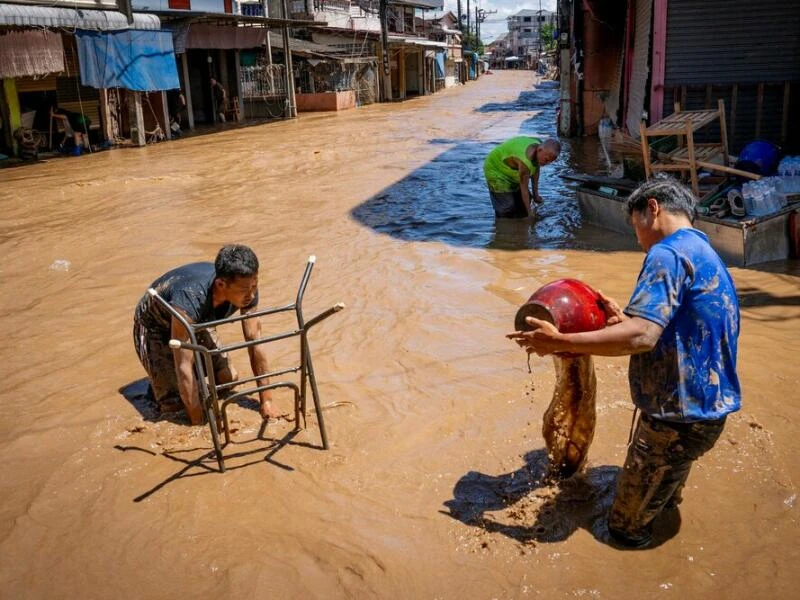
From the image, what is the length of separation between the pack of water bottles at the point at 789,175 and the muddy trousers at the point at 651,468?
525cm

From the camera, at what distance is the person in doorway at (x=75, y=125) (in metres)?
18.0

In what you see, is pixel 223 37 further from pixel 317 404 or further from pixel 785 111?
pixel 317 404

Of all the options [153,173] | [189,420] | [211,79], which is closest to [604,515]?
[189,420]

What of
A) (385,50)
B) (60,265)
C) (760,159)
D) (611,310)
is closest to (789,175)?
(760,159)

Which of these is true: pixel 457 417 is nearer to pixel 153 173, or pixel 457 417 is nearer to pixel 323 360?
pixel 323 360

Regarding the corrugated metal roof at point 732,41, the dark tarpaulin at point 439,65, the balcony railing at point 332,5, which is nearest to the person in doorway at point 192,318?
the corrugated metal roof at point 732,41

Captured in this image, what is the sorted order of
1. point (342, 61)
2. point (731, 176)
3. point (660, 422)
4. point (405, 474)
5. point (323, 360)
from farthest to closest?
point (342, 61) → point (731, 176) → point (323, 360) → point (405, 474) → point (660, 422)

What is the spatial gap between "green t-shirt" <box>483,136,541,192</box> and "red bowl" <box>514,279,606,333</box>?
5.55 metres

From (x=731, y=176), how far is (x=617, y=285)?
2076 mm

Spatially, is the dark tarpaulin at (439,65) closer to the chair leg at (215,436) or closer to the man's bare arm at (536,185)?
the man's bare arm at (536,185)

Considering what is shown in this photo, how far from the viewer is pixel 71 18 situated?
1603 centimetres

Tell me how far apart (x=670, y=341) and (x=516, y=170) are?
621 centimetres

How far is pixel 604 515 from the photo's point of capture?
337cm

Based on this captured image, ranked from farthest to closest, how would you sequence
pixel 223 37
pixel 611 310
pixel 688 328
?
pixel 223 37
pixel 611 310
pixel 688 328
